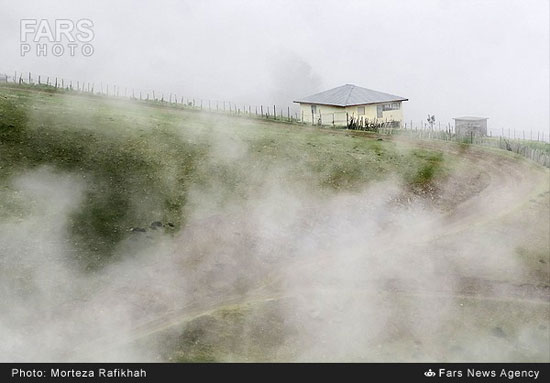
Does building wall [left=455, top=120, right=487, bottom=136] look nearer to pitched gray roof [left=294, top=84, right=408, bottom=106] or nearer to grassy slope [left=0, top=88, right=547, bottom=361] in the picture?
pitched gray roof [left=294, top=84, right=408, bottom=106]

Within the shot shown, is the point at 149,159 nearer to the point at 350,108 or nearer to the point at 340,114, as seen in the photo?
the point at 340,114

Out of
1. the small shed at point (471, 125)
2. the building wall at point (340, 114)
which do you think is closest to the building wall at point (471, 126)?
the small shed at point (471, 125)

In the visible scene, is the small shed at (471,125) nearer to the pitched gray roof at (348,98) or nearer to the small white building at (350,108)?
the small white building at (350,108)

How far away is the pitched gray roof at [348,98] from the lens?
79.3m

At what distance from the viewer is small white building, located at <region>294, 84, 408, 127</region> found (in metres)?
78.8

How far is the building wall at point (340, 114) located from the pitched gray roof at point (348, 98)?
1.73ft

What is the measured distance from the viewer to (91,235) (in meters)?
45.8
